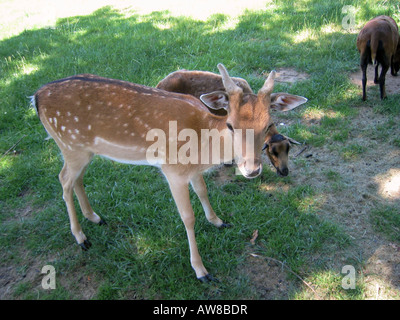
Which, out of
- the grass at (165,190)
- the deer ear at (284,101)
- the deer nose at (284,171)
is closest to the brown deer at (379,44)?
the grass at (165,190)

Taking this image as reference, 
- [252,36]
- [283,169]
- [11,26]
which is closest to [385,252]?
[283,169]

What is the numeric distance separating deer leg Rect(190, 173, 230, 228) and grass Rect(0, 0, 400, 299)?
0.31 feet

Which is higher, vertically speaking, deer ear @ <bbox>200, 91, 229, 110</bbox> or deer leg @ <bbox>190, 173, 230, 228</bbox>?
deer ear @ <bbox>200, 91, 229, 110</bbox>

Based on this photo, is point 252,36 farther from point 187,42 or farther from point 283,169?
point 283,169

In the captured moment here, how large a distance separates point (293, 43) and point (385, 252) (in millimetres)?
5093

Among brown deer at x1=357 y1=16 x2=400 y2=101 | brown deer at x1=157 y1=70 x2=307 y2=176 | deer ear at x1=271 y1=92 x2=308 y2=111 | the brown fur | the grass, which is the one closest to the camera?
deer ear at x1=271 y1=92 x2=308 y2=111

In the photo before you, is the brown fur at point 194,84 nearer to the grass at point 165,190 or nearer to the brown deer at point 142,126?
the brown deer at point 142,126

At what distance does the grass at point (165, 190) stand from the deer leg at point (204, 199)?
0.31ft

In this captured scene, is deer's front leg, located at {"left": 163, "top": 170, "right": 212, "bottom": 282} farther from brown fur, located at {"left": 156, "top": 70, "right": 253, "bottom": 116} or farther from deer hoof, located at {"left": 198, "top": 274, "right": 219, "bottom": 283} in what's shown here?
brown fur, located at {"left": 156, "top": 70, "right": 253, "bottom": 116}

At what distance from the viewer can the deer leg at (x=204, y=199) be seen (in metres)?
3.71

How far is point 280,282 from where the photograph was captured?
318 centimetres

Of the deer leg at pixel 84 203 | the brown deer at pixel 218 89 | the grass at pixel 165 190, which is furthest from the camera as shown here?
the brown deer at pixel 218 89

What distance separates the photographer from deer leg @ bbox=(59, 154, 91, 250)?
3.46 metres

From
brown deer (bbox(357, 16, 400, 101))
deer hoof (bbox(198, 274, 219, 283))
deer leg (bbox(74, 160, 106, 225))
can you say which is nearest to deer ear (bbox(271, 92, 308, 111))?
deer hoof (bbox(198, 274, 219, 283))
